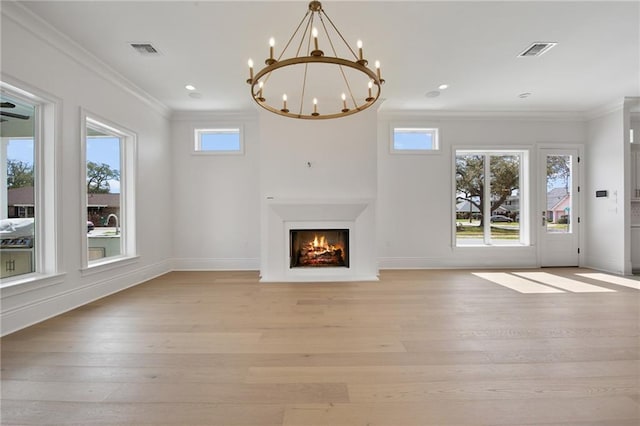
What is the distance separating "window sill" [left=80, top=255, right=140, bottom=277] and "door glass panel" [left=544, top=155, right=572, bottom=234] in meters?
7.29

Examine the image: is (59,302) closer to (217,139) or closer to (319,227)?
(319,227)

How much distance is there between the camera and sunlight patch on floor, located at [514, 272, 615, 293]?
3.84 meters

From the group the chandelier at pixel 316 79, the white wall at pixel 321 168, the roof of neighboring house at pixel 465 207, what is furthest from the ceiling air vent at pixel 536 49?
the roof of neighboring house at pixel 465 207

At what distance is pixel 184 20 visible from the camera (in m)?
2.75

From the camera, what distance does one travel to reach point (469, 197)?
5.58 meters

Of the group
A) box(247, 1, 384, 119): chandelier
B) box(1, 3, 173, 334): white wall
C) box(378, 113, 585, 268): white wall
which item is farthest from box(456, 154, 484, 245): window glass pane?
box(1, 3, 173, 334): white wall

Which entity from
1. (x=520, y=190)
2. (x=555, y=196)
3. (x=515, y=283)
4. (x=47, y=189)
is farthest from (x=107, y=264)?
(x=555, y=196)

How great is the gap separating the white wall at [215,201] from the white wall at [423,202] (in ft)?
7.96

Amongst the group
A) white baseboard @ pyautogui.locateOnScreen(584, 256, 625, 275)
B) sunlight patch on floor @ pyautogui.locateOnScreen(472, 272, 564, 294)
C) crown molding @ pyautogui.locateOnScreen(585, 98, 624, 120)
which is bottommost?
sunlight patch on floor @ pyautogui.locateOnScreen(472, 272, 564, 294)

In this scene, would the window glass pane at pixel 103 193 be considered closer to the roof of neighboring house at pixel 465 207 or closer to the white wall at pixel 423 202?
the white wall at pixel 423 202

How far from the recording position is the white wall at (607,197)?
4898mm

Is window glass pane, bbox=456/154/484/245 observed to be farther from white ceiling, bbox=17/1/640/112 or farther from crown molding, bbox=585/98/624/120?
crown molding, bbox=585/98/624/120

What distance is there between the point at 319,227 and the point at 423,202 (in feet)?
7.04

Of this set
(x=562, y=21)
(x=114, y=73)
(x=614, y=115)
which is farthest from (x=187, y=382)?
(x=614, y=115)
